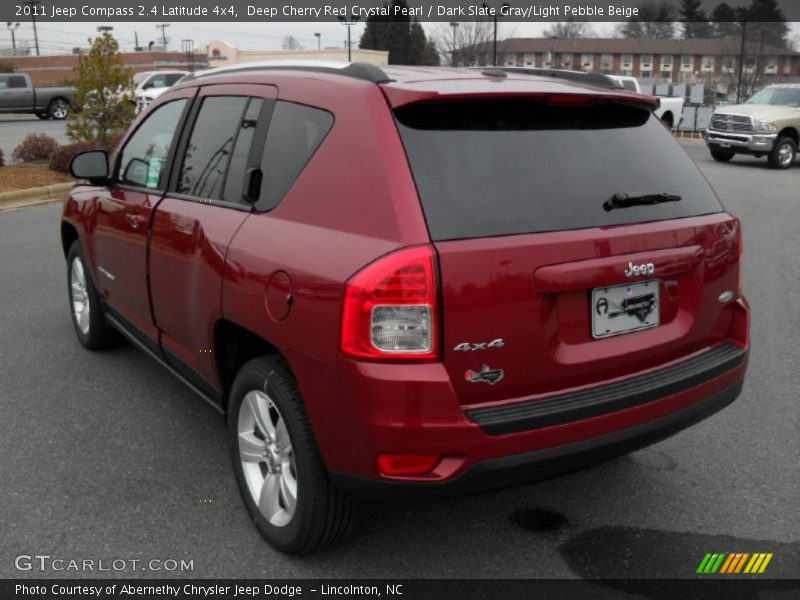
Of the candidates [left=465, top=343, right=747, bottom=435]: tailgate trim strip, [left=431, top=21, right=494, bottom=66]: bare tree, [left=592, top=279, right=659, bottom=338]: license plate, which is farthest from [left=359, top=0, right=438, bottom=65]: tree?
[left=592, top=279, right=659, bottom=338]: license plate

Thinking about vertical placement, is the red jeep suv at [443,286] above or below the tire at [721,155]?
above

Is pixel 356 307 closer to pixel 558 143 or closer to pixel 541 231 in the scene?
pixel 541 231

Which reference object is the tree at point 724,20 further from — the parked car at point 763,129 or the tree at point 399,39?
the parked car at point 763,129

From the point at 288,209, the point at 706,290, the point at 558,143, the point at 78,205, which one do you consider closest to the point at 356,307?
the point at 288,209

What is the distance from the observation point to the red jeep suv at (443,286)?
8.27 ft

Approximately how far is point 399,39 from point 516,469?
83.1 m

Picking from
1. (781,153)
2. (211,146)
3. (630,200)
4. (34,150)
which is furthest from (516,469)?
(781,153)

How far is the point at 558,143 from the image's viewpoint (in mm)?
2912

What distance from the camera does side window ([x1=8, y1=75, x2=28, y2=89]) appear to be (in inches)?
1320

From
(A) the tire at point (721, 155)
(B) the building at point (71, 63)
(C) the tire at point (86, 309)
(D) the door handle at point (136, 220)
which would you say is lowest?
(A) the tire at point (721, 155)

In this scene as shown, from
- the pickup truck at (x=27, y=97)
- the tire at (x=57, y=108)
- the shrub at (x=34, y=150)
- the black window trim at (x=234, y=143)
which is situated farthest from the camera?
the tire at (x=57, y=108)

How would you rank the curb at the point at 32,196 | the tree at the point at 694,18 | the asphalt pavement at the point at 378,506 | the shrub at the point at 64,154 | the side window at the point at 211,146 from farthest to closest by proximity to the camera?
1. the tree at the point at 694,18
2. the shrub at the point at 64,154
3. the curb at the point at 32,196
4. the side window at the point at 211,146
5. the asphalt pavement at the point at 378,506

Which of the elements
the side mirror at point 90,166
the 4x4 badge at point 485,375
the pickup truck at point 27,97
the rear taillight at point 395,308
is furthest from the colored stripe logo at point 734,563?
the pickup truck at point 27,97

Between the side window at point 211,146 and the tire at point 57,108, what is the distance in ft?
111
